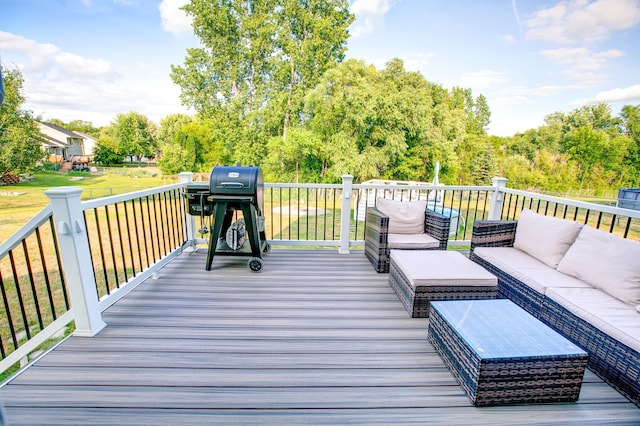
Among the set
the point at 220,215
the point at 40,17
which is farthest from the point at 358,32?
the point at 220,215

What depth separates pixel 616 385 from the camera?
1.78m

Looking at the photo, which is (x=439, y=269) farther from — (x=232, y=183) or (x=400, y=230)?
(x=232, y=183)

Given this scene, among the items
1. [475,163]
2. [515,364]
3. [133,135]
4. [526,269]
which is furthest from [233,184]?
[133,135]

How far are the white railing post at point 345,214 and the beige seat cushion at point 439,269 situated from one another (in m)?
1.14

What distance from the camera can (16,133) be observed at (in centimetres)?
1647

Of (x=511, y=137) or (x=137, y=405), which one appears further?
(x=511, y=137)

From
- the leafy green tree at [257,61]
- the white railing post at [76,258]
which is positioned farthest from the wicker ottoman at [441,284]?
the leafy green tree at [257,61]

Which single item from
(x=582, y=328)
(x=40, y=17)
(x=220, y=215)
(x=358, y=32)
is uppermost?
(x=358, y=32)

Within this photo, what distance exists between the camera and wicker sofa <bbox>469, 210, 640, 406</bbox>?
5.86ft

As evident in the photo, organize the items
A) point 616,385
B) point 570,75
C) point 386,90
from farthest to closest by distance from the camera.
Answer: point 570,75
point 386,90
point 616,385

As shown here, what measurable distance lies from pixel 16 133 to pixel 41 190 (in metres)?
3.35

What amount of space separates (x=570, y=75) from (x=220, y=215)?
24.1 m

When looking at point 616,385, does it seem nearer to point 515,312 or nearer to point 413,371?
point 515,312

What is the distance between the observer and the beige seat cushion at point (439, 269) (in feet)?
8.00
